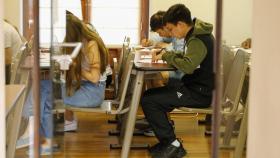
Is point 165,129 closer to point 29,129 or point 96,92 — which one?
point 96,92

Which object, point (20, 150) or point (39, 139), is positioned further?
point (20, 150)

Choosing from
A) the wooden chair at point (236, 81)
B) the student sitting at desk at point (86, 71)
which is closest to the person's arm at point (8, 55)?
the student sitting at desk at point (86, 71)

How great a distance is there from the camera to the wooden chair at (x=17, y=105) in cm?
202

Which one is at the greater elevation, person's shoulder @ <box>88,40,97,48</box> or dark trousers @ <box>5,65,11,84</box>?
person's shoulder @ <box>88,40,97,48</box>

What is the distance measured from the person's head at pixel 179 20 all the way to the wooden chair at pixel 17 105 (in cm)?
138

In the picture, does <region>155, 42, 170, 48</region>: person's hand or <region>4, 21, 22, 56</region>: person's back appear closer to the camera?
<region>4, 21, 22, 56</region>: person's back

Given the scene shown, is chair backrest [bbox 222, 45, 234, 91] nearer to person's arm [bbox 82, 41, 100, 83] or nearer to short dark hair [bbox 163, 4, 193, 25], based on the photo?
short dark hair [bbox 163, 4, 193, 25]

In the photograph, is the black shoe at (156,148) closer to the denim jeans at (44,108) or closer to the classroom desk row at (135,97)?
the classroom desk row at (135,97)

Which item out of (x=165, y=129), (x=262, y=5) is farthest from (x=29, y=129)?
(x=165, y=129)

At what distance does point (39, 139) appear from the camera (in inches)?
75.6

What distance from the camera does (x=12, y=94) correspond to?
204 centimetres

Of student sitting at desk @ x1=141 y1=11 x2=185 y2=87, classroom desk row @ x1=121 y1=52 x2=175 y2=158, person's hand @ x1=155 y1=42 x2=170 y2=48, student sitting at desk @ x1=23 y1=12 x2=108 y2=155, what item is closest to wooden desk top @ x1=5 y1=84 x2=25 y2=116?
student sitting at desk @ x1=23 y1=12 x2=108 y2=155

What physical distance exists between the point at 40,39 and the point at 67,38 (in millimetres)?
666

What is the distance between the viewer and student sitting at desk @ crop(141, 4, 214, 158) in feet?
10.2
